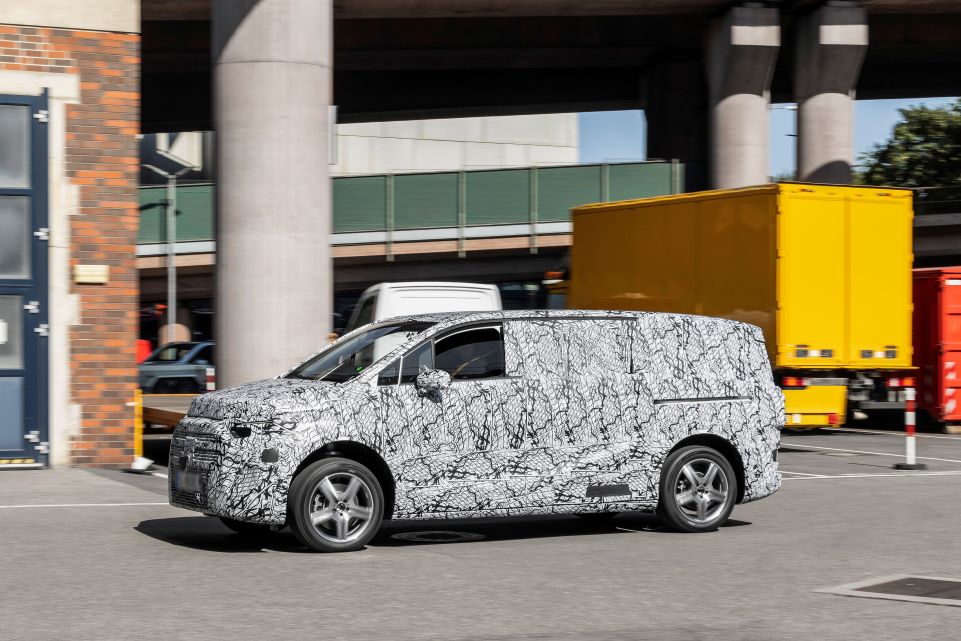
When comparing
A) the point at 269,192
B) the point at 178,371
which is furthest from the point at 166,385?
the point at 269,192

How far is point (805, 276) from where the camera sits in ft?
64.8

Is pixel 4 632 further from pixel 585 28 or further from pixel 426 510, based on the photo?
pixel 585 28

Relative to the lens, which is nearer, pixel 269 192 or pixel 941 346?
pixel 269 192

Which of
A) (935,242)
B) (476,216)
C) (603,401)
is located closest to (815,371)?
(603,401)

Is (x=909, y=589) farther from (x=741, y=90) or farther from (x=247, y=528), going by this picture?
(x=741, y=90)

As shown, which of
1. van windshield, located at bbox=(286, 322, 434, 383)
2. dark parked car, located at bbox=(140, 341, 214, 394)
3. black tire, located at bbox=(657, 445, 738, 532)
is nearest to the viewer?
van windshield, located at bbox=(286, 322, 434, 383)

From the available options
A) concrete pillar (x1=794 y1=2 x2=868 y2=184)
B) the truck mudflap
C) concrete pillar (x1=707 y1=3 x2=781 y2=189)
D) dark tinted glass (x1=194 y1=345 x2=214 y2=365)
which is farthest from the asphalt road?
concrete pillar (x1=794 y1=2 x2=868 y2=184)

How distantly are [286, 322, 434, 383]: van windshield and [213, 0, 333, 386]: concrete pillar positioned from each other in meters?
8.76

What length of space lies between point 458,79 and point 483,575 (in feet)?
119

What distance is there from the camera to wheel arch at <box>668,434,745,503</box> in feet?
37.3

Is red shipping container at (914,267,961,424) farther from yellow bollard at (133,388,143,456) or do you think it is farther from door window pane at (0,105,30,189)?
door window pane at (0,105,30,189)

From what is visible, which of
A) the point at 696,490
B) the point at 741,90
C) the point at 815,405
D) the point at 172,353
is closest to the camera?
the point at 696,490

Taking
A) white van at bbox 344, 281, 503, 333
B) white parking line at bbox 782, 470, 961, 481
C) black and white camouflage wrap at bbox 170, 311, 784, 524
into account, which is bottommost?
white parking line at bbox 782, 470, 961, 481

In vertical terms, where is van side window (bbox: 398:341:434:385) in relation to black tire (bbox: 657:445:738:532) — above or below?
above
